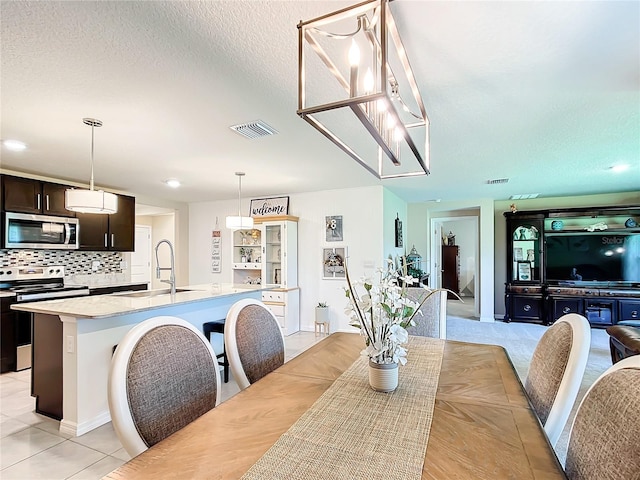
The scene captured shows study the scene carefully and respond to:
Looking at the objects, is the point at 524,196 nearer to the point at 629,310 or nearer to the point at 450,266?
the point at 629,310

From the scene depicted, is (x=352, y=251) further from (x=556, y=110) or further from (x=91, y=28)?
(x=91, y=28)

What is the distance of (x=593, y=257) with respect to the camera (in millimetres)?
5852

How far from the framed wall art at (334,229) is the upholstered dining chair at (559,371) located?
4076mm

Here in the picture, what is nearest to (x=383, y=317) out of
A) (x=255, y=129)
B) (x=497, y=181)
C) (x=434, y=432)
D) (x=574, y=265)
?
(x=434, y=432)

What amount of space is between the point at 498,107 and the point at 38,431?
163 inches

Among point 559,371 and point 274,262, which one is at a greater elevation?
point 274,262

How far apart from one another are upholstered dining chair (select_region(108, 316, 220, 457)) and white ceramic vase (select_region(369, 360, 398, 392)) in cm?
67

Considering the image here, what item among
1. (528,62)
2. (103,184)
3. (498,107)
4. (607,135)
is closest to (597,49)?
(528,62)

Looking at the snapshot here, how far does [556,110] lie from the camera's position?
2.45m

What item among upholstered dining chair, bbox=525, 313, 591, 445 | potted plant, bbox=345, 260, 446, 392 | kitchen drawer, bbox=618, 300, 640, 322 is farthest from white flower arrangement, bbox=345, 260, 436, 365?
kitchen drawer, bbox=618, 300, 640, 322

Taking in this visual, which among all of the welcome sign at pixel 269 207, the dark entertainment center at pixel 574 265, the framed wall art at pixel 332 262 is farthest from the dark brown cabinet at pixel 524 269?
the welcome sign at pixel 269 207

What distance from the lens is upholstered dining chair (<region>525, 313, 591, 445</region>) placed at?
1156mm

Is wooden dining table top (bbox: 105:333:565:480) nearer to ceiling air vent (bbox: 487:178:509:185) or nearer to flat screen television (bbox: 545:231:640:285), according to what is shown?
ceiling air vent (bbox: 487:178:509:185)

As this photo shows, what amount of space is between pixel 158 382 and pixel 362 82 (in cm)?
177
